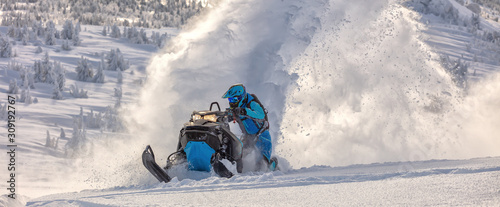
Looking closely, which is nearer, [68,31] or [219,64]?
[219,64]

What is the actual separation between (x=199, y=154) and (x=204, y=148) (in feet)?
0.35

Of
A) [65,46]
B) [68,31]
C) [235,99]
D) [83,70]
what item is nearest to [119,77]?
[83,70]

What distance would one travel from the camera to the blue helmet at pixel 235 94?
807 centimetres

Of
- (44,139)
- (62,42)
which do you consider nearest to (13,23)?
(62,42)

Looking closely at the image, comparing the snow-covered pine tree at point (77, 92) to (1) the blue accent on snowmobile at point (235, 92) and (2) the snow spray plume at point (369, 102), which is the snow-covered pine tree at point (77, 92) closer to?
(2) the snow spray plume at point (369, 102)

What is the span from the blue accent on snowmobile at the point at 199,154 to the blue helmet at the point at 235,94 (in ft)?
3.60

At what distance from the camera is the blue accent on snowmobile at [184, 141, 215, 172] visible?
724 cm

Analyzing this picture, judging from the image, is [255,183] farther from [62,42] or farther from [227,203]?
[62,42]

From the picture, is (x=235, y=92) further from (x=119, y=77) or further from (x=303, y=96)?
(x=119, y=77)

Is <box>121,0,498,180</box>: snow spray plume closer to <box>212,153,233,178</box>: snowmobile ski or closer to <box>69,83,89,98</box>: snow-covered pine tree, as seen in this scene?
<box>212,153,233,178</box>: snowmobile ski

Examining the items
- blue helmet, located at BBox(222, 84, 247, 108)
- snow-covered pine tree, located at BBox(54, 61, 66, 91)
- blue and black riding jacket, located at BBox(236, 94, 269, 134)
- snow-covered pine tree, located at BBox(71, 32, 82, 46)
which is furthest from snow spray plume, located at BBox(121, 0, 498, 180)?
snow-covered pine tree, located at BBox(71, 32, 82, 46)

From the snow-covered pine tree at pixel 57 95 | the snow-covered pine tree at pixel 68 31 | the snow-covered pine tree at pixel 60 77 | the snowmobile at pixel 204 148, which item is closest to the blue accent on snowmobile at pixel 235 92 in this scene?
the snowmobile at pixel 204 148

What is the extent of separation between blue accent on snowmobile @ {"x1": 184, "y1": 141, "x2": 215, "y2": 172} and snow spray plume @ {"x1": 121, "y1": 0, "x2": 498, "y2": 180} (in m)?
4.46

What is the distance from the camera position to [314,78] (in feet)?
46.2
